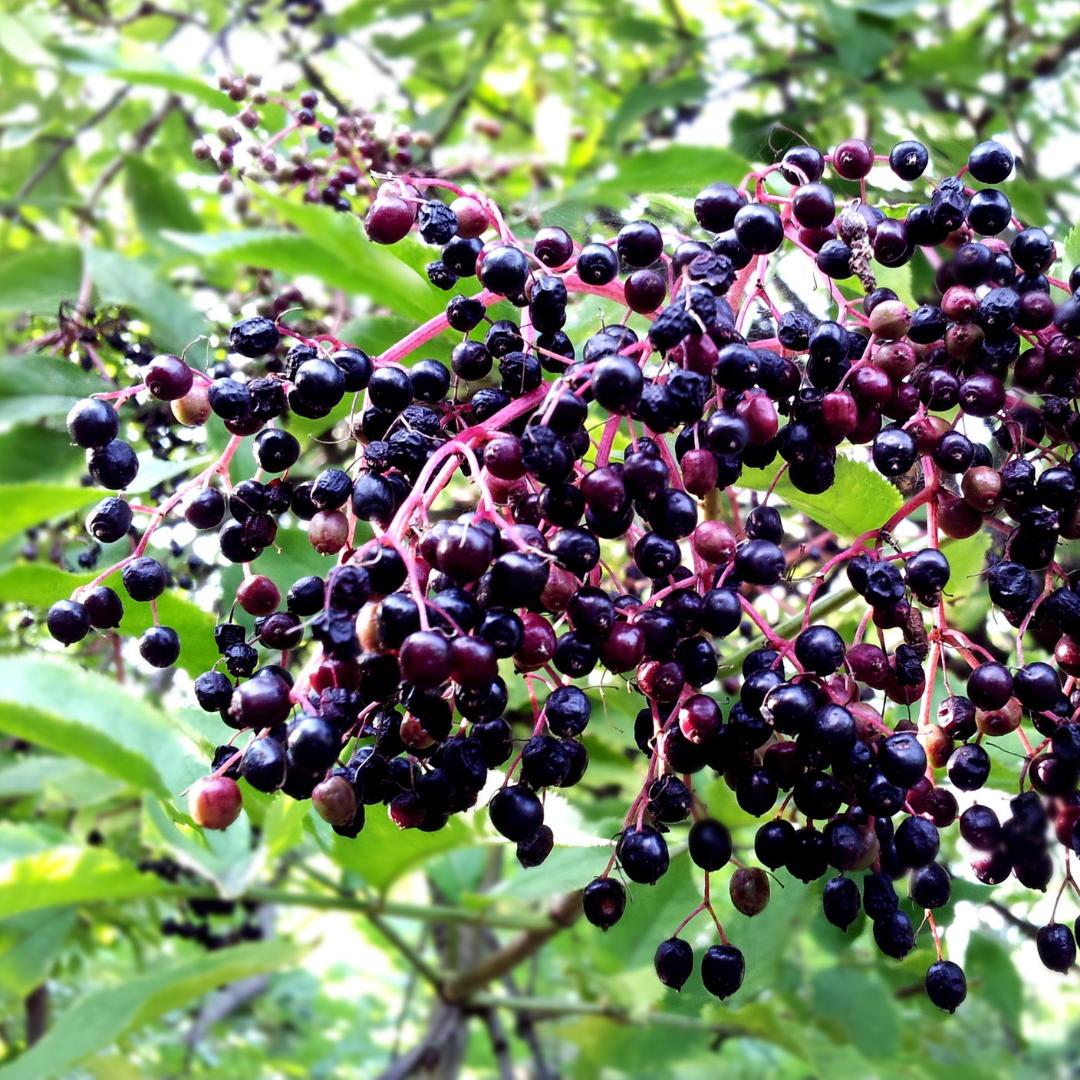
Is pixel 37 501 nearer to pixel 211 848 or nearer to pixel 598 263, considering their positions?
pixel 598 263

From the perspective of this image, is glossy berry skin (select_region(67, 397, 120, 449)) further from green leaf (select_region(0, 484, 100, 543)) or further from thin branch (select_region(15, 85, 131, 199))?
thin branch (select_region(15, 85, 131, 199))

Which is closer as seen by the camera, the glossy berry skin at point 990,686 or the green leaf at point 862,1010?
the glossy berry skin at point 990,686

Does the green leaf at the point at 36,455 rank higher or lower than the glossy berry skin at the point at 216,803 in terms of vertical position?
lower

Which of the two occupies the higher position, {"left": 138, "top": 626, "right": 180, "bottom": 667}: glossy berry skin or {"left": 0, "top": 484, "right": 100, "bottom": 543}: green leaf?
{"left": 0, "top": 484, "right": 100, "bottom": 543}: green leaf

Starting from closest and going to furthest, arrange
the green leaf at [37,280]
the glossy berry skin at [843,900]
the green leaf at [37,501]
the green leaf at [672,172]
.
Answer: the green leaf at [37,501], the glossy berry skin at [843,900], the green leaf at [672,172], the green leaf at [37,280]

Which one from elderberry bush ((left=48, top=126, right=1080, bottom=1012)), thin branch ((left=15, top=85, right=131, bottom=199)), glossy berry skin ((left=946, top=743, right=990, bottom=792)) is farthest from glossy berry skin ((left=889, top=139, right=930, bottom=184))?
thin branch ((left=15, top=85, right=131, bottom=199))

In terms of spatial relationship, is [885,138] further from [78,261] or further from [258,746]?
[78,261]

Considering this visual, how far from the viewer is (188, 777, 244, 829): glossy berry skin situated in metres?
0.80

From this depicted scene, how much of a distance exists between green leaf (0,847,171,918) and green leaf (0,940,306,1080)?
0.67 feet

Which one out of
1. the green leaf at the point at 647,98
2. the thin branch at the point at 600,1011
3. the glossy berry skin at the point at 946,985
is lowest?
the thin branch at the point at 600,1011

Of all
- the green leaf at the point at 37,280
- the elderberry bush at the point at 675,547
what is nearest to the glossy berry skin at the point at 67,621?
the elderberry bush at the point at 675,547

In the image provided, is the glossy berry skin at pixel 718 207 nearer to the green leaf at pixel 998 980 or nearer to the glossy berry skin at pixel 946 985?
the glossy berry skin at pixel 946 985

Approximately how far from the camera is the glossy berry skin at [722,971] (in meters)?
0.94

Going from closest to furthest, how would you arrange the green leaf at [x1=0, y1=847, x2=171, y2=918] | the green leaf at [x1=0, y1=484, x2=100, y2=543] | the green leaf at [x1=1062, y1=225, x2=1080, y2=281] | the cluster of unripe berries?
the green leaf at [x1=0, y1=484, x2=100, y2=543] < the green leaf at [x1=1062, y1=225, x2=1080, y2=281] < the green leaf at [x1=0, y1=847, x2=171, y2=918] < the cluster of unripe berries
